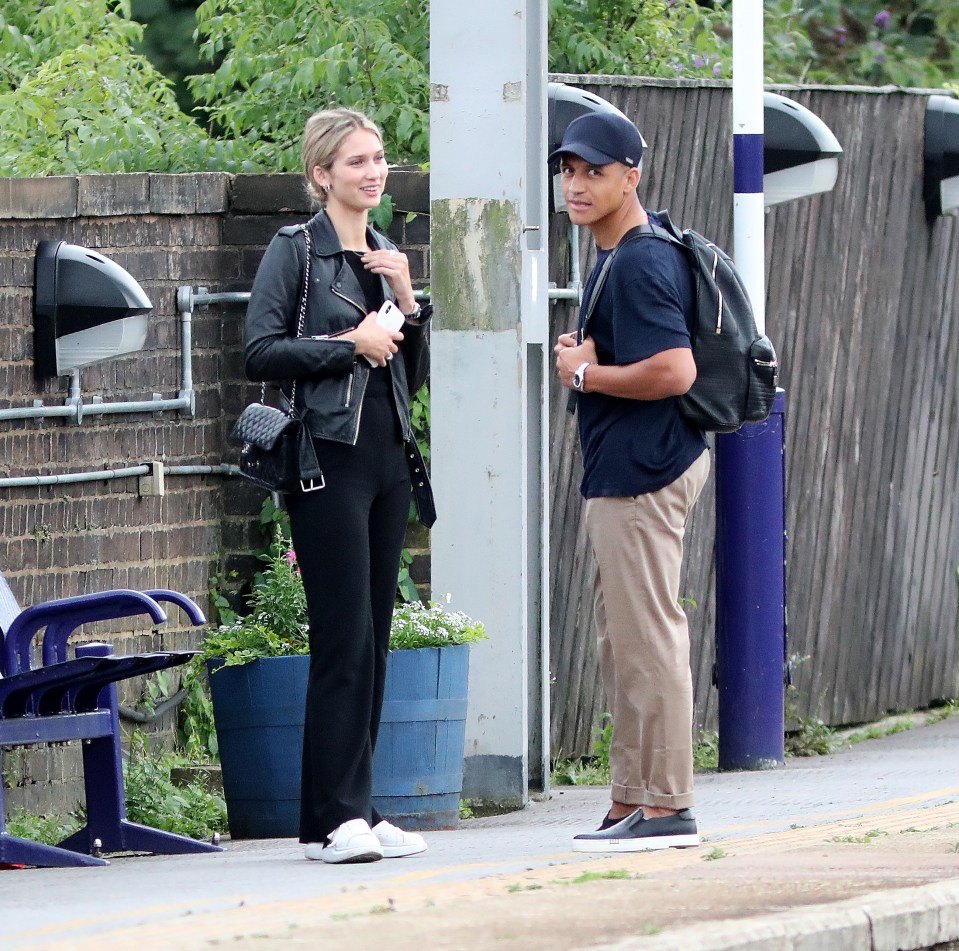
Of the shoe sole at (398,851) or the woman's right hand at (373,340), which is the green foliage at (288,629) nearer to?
the shoe sole at (398,851)

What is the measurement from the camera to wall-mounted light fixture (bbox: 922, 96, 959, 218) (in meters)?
9.13

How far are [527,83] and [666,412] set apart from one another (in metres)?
1.96

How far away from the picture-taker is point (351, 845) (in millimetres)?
5289

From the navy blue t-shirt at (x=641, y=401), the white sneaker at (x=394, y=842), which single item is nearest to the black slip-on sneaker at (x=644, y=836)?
the white sneaker at (x=394, y=842)

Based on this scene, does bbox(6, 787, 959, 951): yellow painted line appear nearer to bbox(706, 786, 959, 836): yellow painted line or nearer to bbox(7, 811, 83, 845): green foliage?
bbox(706, 786, 959, 836): yellow painted line

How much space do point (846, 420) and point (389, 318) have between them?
3993mm

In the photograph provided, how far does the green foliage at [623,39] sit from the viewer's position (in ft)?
29.0

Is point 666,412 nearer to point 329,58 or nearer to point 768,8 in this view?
point 329,58

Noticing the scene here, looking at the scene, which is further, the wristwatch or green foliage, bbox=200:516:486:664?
green foliage, bbox=200:516:486:664

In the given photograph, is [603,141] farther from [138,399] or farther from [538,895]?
[138,399]

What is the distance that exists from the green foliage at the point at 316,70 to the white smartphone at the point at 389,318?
102 inches

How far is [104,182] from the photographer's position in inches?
274

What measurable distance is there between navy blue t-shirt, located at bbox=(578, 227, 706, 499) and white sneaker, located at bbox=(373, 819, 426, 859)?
971 millimetres

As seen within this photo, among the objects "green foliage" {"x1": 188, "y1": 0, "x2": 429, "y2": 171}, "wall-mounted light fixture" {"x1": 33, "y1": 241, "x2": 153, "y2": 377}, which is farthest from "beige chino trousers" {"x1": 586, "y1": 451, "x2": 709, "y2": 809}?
"green foliage" {"x1": 188, "y1": 0, "x2": 429, "y2": 171}
